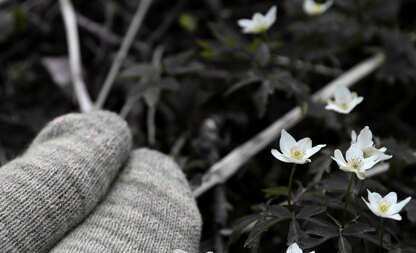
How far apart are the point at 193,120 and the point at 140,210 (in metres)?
0.64

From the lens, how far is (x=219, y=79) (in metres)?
1.69

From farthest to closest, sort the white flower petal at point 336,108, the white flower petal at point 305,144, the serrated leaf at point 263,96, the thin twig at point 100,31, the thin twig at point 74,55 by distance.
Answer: the thin twig at point 100,31 < the thin twig at point 74,55 < the serrated leaf at point 263,96 < the white flower petal at point 336,108 < the white flower petal at point 305,144

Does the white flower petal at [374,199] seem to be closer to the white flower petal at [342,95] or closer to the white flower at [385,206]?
the white flower at [385,206]

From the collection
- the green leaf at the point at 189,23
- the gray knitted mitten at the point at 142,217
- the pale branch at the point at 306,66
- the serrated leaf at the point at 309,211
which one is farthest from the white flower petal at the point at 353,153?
the green leaf at the point at 189,23

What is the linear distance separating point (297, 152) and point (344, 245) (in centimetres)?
17

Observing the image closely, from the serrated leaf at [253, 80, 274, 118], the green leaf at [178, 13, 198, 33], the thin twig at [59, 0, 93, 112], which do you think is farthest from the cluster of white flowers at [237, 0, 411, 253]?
the green leaf at [178, 13, 198, 33]

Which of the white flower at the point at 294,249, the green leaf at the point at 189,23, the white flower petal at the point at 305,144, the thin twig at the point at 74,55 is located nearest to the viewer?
the white flower at the point at 294,249

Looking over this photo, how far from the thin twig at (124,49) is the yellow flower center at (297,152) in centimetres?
85

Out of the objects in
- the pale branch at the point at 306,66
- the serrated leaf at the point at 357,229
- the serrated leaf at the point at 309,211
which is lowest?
the pale branch at the point at 306,66

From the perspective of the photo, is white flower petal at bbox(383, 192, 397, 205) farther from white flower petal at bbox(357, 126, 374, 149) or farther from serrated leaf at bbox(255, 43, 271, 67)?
serrated leaf at bbox(255, 43, 271, 67)

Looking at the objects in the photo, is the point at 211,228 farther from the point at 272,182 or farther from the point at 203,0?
the point at 203,0

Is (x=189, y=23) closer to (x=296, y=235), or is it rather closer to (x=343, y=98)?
(x=343, y=98)

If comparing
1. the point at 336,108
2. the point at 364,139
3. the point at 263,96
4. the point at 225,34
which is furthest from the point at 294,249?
the point at 225,34

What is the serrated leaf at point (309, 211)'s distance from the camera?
103cm
